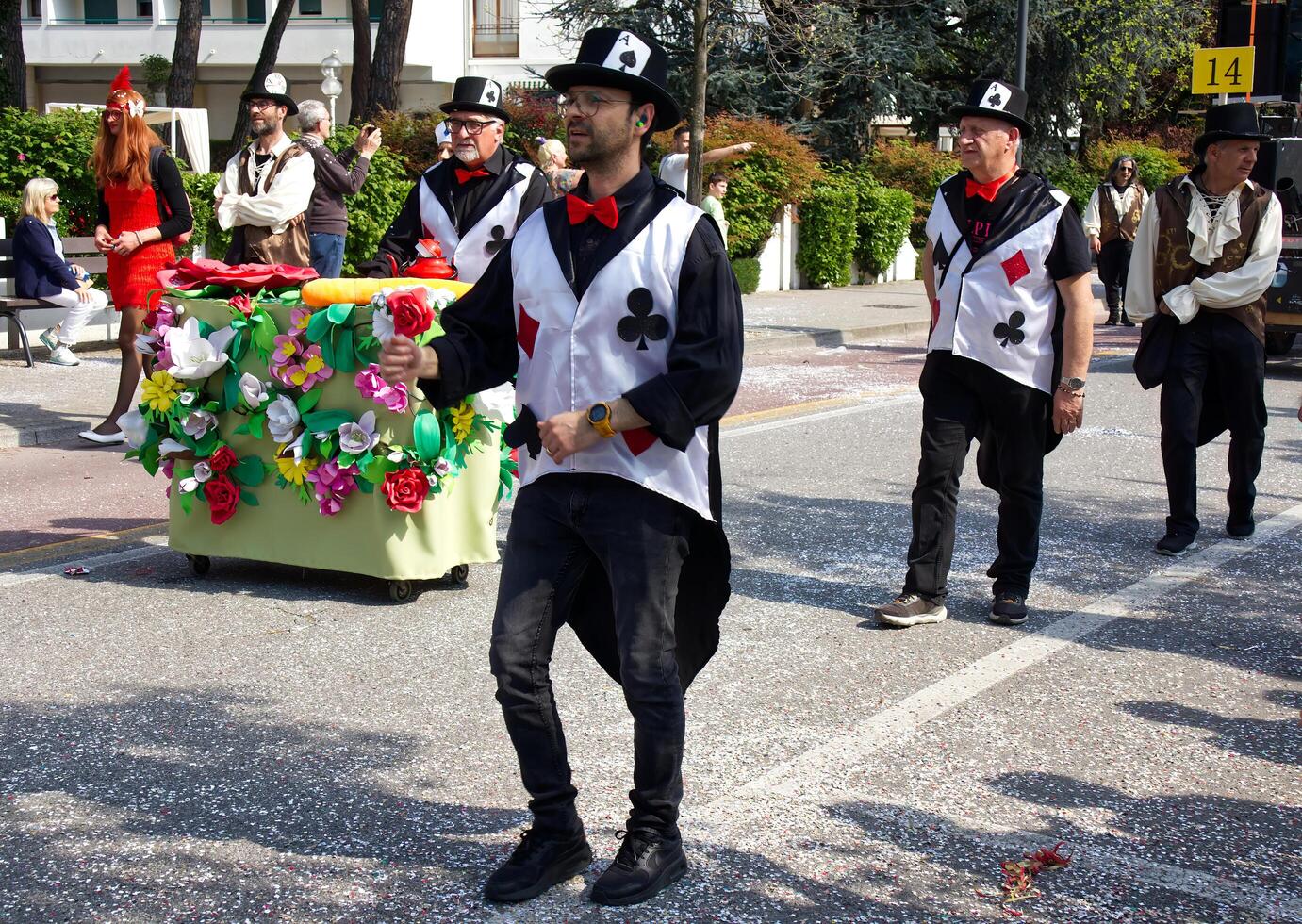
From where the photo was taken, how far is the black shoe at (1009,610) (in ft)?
19.8

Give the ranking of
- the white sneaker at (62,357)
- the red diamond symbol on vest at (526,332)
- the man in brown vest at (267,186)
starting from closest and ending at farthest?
the red diamond symbol on vest at (526,332)
the man in brown vest at (267,186)
the white sneaker at (62,357)

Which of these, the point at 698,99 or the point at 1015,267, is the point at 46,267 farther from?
the point at 1015,267

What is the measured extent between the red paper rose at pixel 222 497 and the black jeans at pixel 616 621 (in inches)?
120

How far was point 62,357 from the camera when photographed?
13023 mm

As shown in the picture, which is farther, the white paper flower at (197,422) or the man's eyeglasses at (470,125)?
the man's eyeglasses at (470,125)

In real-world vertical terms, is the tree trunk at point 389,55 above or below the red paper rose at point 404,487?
above

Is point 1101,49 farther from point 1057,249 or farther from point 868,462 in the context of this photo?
point 1057,249

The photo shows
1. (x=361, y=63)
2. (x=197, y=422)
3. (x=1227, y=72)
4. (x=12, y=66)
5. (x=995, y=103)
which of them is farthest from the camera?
(x=361, y=63)

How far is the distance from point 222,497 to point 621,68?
138 inches

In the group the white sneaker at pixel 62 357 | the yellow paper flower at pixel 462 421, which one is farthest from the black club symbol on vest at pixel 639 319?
the white sneaker at pixel 62 357

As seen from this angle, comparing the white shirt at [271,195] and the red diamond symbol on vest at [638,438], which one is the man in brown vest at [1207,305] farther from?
the white shirt at [271,195]

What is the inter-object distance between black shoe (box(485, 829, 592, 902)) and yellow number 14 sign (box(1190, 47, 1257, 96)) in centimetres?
1244

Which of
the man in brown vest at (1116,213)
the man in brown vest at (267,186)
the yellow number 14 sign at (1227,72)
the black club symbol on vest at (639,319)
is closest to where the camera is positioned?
the black club symbol on vest at (639,319)

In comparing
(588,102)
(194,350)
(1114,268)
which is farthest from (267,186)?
(1114,268)
